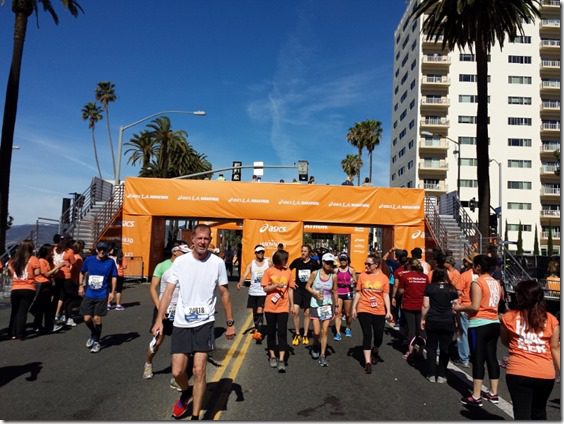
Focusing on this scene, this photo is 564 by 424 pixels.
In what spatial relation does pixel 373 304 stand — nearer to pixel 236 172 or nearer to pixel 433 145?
pixel 236 172

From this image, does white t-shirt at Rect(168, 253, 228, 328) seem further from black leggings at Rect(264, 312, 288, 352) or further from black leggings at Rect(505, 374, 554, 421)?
black leggings at Rect(505, 374, 554, 421)

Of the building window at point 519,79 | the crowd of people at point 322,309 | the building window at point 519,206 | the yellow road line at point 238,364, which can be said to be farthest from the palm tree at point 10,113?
the building window at point 519,79

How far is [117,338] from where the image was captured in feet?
29.3

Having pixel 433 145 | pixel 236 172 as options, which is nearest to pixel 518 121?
pixel 433 145

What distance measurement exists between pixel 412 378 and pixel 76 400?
15.1ft

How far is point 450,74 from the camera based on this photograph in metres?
59.7

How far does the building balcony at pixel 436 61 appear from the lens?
5906 centimetres

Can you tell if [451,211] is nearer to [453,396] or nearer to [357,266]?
[357,266]

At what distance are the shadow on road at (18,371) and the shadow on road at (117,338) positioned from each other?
1.65 meters

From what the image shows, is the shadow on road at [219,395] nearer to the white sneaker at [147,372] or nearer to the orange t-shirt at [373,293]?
the white sneaker at [147,372]

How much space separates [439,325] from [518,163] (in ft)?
196

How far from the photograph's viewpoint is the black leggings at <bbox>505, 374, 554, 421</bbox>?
3871mm

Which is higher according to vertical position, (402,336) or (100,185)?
(100,185)

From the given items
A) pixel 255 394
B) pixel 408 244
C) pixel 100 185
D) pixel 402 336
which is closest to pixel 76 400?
pixel 255 394
